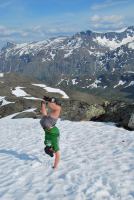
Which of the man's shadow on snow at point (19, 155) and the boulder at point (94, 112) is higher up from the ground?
the man's shadow on snow at point (19, 155)

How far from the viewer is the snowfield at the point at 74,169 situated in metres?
14.3

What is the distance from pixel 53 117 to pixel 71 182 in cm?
392

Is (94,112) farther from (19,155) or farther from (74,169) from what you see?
(74,169)

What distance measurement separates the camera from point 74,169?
57.7ft

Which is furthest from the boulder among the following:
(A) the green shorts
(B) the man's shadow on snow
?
(A) the green shorts

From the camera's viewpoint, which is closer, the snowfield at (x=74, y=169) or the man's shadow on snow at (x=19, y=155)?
the snowfield at (x=74, y=169)

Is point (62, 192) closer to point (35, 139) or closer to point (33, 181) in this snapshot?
point (33, 181)

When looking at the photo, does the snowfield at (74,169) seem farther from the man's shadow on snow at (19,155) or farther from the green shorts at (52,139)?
the green shorts at (52,139)

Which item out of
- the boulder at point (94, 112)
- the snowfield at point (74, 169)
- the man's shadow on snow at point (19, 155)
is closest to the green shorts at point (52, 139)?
the snowfield at point (74, 169)

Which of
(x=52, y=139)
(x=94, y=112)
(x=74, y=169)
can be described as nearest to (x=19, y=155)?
(x=52, y=139)

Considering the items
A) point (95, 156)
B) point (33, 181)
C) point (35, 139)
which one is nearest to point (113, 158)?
point (95, 156)

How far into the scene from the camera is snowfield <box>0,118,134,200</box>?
1434cm

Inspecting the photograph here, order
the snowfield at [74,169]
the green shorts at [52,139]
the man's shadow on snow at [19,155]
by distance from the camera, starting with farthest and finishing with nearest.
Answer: the man's shadow on snow at [19,155] → the green shorts at [52,139] → the snowfield at [74,169]

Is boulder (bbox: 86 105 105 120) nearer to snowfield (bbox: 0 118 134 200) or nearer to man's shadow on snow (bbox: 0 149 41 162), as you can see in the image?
snowfield (bbox: 0 118 134 200)
